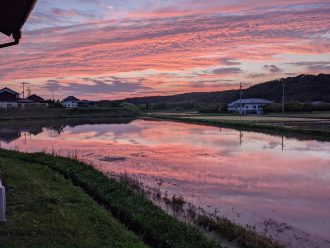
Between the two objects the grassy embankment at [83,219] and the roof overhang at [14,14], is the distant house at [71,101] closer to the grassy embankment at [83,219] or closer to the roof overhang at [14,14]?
the grassy embankment at [83,219]

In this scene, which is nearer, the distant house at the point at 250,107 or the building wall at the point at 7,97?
the building wall at the point at 7,97

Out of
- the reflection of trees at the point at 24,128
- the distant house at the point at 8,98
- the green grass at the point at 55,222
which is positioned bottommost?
the green grass at the point at 55,222

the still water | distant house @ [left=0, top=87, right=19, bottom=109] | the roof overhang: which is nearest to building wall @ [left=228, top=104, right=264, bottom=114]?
distant house @ [left=0, top=87, right=19, bottom=109]

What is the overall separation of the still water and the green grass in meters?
3.06

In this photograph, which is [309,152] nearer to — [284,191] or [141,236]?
[284,191]

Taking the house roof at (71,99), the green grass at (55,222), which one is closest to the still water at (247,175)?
the green grass at (55,222)

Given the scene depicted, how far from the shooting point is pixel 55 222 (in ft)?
23.3

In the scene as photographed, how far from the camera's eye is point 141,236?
7633 millimetres

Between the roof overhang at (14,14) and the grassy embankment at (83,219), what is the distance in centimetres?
325

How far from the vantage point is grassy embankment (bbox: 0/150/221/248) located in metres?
6.36

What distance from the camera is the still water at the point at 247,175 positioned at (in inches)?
363

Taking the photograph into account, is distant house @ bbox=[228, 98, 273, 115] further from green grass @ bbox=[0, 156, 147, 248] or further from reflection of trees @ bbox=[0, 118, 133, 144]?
green grass @ bbox=[0, 156, 147, 248]

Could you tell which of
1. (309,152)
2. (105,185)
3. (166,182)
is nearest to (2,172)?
(105,185)

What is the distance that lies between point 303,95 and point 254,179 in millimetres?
125899
